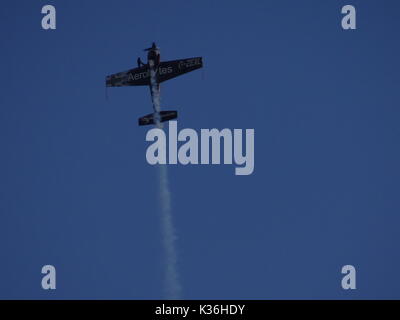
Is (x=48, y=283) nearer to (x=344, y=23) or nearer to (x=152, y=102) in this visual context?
(x=152, y=102)

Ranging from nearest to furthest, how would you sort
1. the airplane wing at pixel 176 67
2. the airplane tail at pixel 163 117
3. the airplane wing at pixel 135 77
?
the airplane wing at pixel 176 67 → the airplane tail at pixel 163 117 → the airplane wing at pixel 135 77

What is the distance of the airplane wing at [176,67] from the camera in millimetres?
26797

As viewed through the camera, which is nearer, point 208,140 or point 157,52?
point 208,140

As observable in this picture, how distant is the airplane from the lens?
26.8 m

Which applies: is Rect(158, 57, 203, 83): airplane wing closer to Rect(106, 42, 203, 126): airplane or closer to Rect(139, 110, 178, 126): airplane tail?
Rect(106, 42, 203, 126): airplane

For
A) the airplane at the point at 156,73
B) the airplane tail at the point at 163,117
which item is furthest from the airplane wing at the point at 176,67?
the airplane tail at the point at 163,117

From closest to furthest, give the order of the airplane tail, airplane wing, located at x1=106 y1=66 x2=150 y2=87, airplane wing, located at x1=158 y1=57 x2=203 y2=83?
airplane wing, located at x1=158 y1=57 x2=203 y2=83 → the airplane tail → airplane wing, located at x1=106 y1=66 x2=150 y2=87

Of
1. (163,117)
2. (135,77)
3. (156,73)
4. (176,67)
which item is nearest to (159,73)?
(156,73)

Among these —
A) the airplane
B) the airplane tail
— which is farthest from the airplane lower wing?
the airplane tail

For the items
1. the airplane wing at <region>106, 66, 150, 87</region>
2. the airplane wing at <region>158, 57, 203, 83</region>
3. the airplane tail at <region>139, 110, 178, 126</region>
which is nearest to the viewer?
the airplane wing at <region>158, 57, 203, 83</region>

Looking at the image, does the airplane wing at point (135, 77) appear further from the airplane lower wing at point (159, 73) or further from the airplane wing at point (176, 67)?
the airplane wing at point (176, 67)

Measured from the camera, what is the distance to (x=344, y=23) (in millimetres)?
25000
